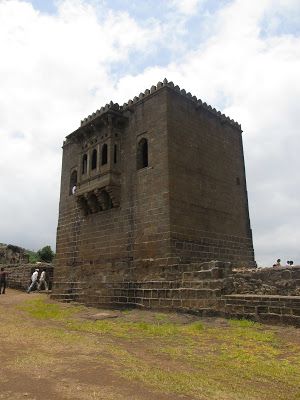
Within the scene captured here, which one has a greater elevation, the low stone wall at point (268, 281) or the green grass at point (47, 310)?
the low stone wall at point (268, 281)

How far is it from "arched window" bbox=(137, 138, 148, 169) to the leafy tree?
23194 mm

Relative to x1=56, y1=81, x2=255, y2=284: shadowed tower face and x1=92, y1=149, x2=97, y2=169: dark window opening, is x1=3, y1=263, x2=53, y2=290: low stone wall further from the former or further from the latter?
x1=92, y1=149, x2=97, y2=169: dark window opening

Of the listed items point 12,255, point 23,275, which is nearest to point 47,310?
point 23,275

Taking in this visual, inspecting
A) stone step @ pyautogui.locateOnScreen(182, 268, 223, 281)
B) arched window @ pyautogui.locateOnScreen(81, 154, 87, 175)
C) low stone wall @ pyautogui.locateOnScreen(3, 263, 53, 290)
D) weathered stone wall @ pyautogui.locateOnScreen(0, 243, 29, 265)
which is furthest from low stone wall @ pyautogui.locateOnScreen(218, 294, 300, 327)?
weathered stone wall @ pyautogui.locateOnScreen(0, 243, 29, 265)

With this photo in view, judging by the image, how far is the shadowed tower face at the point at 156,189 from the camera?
48.2ft

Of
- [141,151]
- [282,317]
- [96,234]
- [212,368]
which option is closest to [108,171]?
[141,151]

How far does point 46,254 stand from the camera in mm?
36250

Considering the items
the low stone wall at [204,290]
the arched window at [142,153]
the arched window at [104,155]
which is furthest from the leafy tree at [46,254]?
the arched window at [142,153]

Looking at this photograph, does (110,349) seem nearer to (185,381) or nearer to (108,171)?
(185,381)

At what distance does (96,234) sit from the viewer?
57.5 feet

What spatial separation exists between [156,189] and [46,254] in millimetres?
24731

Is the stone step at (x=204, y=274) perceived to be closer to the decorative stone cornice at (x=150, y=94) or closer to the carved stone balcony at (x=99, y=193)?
the carved stone balcony at (x=99, y=193)

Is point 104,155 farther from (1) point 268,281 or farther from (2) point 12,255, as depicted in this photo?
(2) point 12,255

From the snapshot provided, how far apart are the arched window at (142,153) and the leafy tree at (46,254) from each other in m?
23.2
